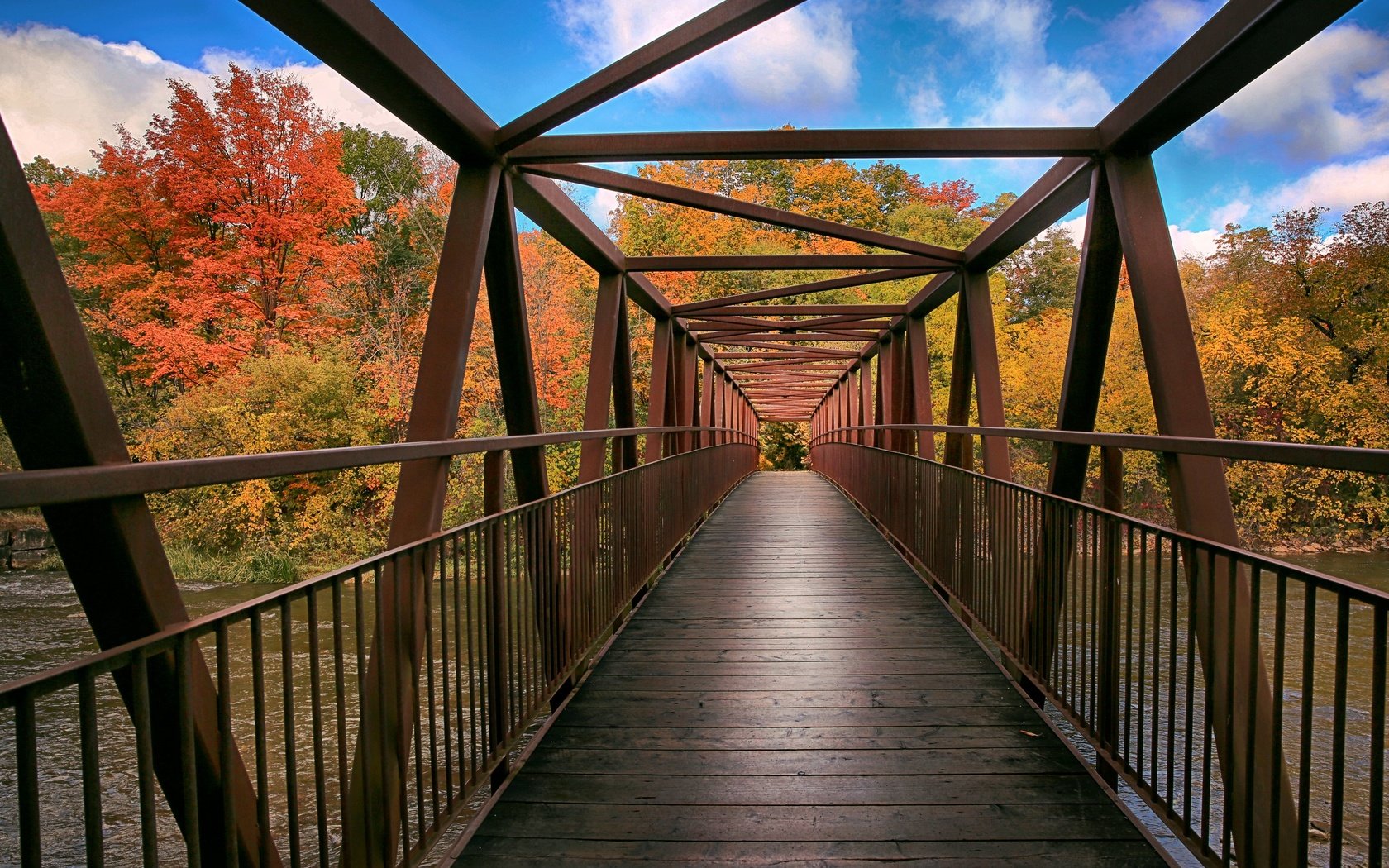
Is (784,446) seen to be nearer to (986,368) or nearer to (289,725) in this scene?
(986,368)

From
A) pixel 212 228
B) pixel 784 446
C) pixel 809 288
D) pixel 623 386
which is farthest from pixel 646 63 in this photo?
pixel 784 446

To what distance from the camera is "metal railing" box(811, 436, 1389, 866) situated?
1550mm

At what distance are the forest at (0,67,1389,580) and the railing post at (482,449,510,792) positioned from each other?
14759mm

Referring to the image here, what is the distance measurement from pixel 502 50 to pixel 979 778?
19.1m

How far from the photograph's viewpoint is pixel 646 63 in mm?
3254

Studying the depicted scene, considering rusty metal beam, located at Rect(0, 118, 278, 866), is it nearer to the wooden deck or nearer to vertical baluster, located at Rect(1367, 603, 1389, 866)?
the wooden deck

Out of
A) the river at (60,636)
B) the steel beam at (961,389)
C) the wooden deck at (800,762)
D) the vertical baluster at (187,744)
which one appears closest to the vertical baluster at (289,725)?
the vertical baluster at (187,744)

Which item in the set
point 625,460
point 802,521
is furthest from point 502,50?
point 625,460

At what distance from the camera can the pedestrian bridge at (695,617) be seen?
1400 millimetres

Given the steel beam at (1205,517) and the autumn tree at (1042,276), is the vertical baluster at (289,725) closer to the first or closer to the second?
the steel beam at (1205,517)

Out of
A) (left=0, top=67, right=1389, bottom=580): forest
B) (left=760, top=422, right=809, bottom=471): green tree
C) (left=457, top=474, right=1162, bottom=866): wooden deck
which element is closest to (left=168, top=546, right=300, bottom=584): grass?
(left=0, top=67, right=1389, bottom=580): forest

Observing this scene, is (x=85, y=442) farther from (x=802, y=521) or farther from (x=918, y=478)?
(x=802, y=521)

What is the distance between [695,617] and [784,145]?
266 cm

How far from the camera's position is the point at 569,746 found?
298 cm
